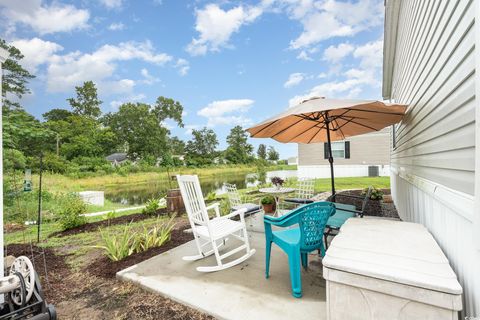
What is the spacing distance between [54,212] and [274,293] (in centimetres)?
713

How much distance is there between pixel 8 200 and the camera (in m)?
5.83

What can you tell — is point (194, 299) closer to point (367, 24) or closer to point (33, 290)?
point (33, 290)

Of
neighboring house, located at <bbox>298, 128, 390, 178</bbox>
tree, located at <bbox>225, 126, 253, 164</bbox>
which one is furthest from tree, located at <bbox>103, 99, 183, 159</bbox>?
neighboring house, located at <bbox>298, 128, 390, 178</bbox>

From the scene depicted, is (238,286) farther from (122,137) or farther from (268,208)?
(122,137)

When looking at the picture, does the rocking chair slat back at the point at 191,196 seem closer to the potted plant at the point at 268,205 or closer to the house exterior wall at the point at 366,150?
the potted plant at the point at 268,205

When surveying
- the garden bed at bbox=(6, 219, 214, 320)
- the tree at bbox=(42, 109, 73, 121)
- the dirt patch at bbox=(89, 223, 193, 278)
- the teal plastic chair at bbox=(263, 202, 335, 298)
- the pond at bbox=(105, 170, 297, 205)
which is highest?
the tree at bbox=(42, 109, 73, 121)

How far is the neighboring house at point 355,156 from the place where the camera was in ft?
50.2

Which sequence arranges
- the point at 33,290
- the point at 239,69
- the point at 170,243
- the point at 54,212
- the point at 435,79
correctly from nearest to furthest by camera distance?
the point at 33,290, the point at 435,79, the point at 170,243, the point at 54,212, the point at 239,69

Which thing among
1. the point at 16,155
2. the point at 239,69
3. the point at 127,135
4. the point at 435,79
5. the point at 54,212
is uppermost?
the point at 239,69

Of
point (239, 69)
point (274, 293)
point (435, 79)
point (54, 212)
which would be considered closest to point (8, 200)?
point (54, 212)

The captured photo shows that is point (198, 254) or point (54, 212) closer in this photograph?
point (198, 254)

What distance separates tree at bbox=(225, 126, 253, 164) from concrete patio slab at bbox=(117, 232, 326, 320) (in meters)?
33.8

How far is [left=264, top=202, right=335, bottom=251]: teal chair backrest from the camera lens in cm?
219

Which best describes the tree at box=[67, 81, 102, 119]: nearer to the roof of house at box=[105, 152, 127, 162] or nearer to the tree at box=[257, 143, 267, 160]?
the roof of house at box=[105, 152, 127, 162]
